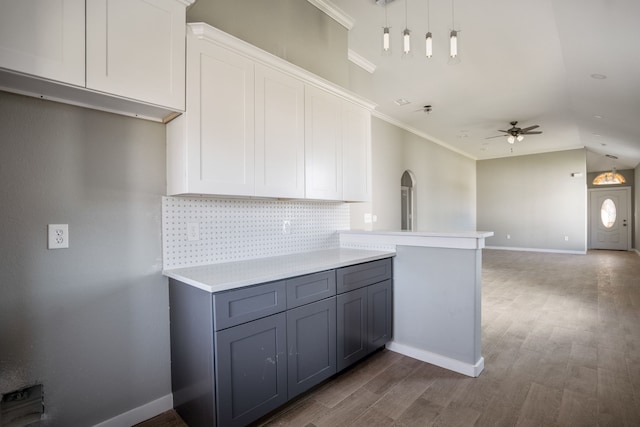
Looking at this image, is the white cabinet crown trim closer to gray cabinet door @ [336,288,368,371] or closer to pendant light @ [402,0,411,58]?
pendant light @ [402,0,411,58]

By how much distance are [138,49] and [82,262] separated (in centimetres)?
116

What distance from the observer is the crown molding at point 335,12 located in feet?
9.33

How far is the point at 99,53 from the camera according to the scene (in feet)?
4.70

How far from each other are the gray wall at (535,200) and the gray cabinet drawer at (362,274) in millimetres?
8709

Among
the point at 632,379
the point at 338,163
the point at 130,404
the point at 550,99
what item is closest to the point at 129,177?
the point at 130,404

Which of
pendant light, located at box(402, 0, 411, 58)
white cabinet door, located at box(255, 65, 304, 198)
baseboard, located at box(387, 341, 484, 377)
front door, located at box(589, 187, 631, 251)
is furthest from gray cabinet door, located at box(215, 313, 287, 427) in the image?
front door, located at box(589, 187, 631, 251)

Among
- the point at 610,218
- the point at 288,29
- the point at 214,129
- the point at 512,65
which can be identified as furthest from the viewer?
the point at 610,218

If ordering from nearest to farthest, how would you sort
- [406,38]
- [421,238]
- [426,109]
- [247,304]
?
[247,304], [406,38], [421,238], [426,109]

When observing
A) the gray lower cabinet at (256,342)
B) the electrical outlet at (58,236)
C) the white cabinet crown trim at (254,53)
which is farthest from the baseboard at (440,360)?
the electrical outlet at (58,236)

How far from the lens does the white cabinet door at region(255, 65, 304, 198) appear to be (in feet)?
6.80

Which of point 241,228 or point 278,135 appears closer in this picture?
point 278,135

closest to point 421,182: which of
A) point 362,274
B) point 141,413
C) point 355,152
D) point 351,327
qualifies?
point 355,152

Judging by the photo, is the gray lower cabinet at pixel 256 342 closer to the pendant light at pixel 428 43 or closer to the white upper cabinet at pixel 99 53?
the white upper cabinet at pixel 99 53

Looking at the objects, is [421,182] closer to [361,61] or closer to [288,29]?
[361,61]
